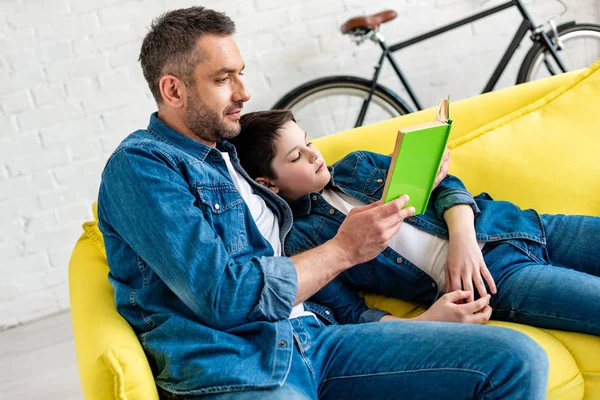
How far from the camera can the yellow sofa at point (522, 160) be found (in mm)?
1512

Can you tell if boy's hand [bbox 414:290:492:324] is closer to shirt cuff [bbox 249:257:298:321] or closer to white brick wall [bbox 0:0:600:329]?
shirt cuff [bbox 249:257:298:321]

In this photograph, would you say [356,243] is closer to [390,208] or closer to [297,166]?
[390,208]

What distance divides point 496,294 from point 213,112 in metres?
0.75

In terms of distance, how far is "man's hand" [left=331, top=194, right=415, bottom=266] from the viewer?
145 centimetres

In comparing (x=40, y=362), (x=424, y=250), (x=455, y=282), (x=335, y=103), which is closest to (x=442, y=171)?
(x=424, y=250)

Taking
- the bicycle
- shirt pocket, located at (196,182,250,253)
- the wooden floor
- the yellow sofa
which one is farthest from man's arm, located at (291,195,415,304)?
the bicycle

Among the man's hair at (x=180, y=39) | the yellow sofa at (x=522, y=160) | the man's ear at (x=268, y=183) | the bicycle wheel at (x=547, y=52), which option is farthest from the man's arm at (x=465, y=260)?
the bicycle wheel at (x=547, y=52)

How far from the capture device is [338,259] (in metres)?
1.46

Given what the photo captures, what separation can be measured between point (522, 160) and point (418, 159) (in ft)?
1.99

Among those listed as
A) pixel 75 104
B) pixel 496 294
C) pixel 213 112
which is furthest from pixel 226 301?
pixel 75 104

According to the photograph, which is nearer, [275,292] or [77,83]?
[275,292]

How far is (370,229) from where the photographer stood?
1.46 m

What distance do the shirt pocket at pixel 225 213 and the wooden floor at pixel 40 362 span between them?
1.41 metres

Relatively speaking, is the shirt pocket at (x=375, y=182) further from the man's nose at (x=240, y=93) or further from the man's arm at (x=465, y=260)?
the man's nose at (x=240, y=93)
